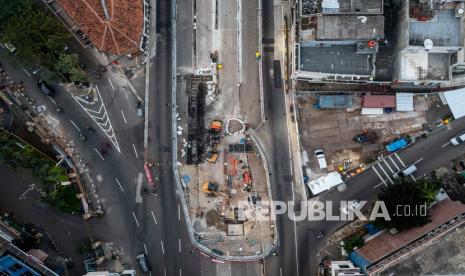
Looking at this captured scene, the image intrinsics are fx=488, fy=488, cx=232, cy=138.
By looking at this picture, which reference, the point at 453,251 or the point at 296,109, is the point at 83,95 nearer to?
the point at 296,109

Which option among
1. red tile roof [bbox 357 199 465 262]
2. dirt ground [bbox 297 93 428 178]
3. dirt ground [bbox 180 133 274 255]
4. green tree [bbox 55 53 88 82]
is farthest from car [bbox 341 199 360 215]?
green tree [bbox 55 53 88 82]

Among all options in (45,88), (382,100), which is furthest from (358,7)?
(45,88)

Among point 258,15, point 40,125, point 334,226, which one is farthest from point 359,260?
point 40,125

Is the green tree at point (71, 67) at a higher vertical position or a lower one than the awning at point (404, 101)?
higher

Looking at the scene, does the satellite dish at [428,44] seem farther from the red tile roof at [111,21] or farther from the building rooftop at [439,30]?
the red tile roof at [111,21]

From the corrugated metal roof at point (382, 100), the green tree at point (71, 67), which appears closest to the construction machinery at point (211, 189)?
the green tree at point (71, 67)

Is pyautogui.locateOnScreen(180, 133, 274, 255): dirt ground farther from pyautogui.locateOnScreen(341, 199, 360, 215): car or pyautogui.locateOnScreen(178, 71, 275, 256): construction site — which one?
pyautogui.locateOnScreen(341, 199, 360, 215): car
